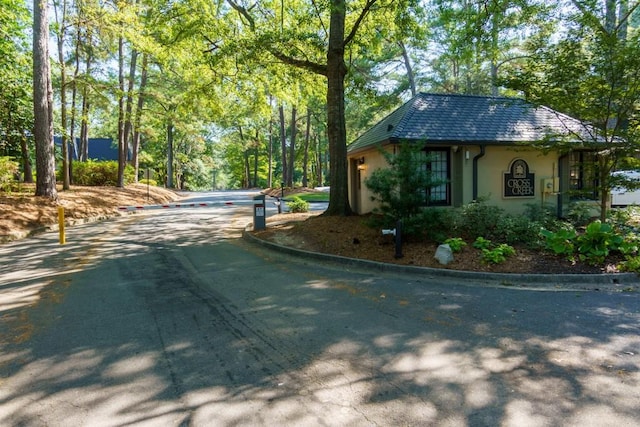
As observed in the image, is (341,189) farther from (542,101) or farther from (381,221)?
(542,101)

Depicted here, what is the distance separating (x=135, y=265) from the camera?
7.89 m

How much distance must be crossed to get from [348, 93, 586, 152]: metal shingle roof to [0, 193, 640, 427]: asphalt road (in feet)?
19.0

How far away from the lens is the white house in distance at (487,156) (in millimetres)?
11500

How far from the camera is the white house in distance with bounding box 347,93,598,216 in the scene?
11.5 meters

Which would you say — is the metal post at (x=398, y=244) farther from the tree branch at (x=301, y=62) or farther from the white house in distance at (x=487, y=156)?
the tree branch at (x=301, y=62)

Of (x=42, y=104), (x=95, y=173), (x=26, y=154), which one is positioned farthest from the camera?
(x=95, y=173)

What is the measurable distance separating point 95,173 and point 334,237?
72.9 feet

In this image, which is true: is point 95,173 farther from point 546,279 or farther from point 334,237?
point 546,279

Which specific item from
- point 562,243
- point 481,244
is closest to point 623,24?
point 562,243

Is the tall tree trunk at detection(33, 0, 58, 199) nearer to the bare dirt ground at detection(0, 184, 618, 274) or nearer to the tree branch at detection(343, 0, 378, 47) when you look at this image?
the bare dirt ground at detection(0, 184, 618, 274)

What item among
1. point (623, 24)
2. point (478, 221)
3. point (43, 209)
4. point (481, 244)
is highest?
point (623, 24)

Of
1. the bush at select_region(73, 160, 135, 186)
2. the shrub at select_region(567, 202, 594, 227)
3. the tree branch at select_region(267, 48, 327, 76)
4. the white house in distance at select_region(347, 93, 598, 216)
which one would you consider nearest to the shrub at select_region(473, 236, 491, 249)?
the shrub at select_region(567, 202, 594, 227)

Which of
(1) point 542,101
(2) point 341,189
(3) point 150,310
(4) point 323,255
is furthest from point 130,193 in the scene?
(1) point 542,101

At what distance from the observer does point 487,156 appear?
11906 millimetres
